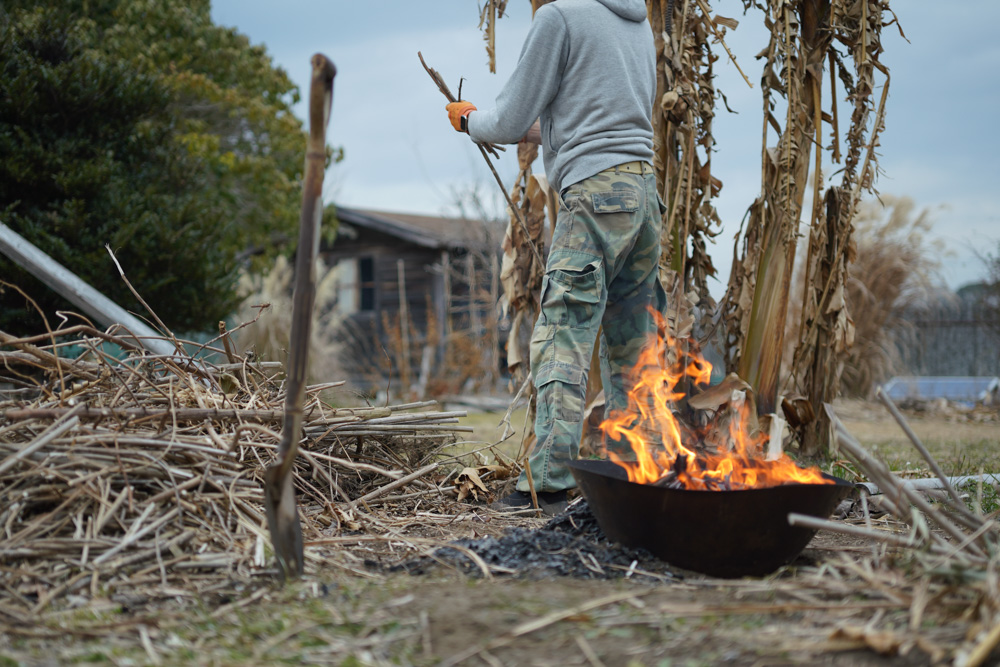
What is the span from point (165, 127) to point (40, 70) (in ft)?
4.37

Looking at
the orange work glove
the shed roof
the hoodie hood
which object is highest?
the shed roof

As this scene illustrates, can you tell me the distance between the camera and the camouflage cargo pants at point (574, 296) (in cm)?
282

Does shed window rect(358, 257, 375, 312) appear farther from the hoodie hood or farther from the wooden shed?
the hoodie hood

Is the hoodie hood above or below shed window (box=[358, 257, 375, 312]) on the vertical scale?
below

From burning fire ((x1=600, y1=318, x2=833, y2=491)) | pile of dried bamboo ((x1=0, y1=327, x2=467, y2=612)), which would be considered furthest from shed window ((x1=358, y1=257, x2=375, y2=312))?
pile of dried bamboo ((x1=0, y1=327, x2=467, y2=612))

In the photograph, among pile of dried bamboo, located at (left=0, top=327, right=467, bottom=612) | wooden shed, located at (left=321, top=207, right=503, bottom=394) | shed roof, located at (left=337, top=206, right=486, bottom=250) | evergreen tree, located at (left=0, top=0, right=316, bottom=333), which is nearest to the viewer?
pile of dried bamboo, located at (left=0, top=327, right=467, bottom=612)

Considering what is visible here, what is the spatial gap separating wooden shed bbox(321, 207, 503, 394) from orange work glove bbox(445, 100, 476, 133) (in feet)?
34.1

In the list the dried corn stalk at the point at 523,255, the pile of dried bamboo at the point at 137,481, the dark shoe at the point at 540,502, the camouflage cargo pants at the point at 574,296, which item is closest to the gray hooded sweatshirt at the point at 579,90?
the camouflage cargo pants at the point at 574,296

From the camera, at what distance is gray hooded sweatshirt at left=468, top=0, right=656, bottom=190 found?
2889 millimetres

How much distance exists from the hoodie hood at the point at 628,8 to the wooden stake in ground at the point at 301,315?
5.35 feet

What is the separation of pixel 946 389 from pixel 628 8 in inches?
420

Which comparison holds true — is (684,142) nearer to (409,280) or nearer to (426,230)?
(426,230)

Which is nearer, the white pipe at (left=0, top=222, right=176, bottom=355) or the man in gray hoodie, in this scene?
the man in gray hoodie

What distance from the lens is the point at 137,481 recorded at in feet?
7.13
